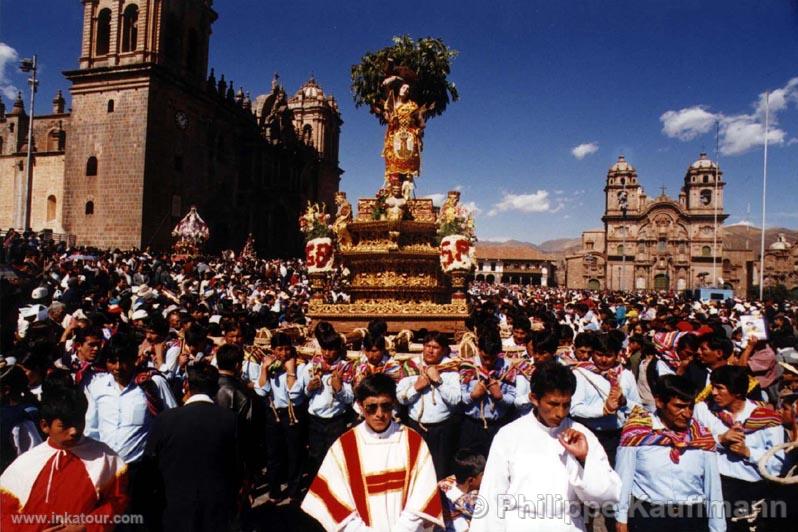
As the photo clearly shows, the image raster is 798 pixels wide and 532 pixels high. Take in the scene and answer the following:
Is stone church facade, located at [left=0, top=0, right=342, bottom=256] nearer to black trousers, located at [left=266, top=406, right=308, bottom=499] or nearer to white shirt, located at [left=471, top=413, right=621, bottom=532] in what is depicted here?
black trousers, located at [left=266, top=406, right=308, bottom=499]

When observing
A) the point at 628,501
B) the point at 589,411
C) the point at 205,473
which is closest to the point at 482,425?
the point at 589,411

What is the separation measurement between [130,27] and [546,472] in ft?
131

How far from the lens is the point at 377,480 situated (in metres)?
3.63

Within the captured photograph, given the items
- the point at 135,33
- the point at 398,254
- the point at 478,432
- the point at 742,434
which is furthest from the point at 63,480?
the point at 135,33

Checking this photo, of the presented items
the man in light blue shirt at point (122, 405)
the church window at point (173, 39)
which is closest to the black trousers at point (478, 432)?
the man in light blue shirt at point (122, 405)

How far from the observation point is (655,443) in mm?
4035

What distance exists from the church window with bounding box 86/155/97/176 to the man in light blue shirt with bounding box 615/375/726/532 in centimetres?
3798

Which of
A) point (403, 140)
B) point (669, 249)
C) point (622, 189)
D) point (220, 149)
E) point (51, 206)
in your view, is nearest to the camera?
point (403, 140)

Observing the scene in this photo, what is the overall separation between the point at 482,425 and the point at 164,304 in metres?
9.70

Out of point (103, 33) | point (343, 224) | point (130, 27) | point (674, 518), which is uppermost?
point (130, 27)

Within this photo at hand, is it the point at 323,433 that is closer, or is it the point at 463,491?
the point at 463,491

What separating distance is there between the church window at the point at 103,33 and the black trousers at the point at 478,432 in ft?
125

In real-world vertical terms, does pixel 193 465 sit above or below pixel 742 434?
below

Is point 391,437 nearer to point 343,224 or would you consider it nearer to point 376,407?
point 376,407
